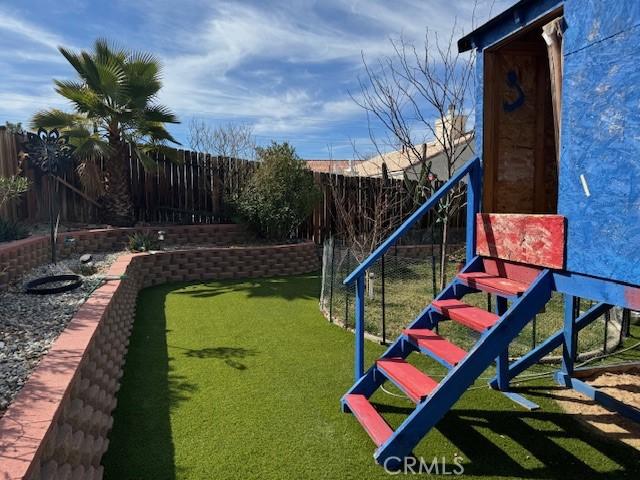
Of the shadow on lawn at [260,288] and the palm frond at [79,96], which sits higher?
the palm frond at [79,96]

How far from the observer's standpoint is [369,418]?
3066 mm

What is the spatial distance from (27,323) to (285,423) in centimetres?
255

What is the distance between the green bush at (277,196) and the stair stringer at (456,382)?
299 inches

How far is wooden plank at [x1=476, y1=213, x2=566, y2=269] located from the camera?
2646mm

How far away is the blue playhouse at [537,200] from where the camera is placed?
2.20 m

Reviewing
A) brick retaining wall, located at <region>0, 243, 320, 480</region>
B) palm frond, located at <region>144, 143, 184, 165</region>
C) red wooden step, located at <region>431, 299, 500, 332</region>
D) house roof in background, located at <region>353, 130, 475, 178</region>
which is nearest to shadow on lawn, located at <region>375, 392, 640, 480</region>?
Result: red wooden step, located at <region>431, 299, 500, 332</region>

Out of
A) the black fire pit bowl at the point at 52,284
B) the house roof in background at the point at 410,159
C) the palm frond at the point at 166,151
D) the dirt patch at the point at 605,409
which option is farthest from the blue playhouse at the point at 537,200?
the palm frond at the point at 166,151

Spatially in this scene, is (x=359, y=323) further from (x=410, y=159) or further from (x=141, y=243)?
(x=141, y=243)

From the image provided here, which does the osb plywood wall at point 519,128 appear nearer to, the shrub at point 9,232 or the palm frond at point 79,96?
the shrub at point 9,232

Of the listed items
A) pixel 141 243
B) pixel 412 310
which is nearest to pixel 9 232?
pixel 141 243

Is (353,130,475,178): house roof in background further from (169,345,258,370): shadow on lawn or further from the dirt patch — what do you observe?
(169,345,258,370): shadow on lawn

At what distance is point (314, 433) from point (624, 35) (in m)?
3.00

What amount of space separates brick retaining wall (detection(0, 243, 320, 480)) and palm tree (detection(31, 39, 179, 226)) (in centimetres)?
464

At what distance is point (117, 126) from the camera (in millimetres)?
9773
